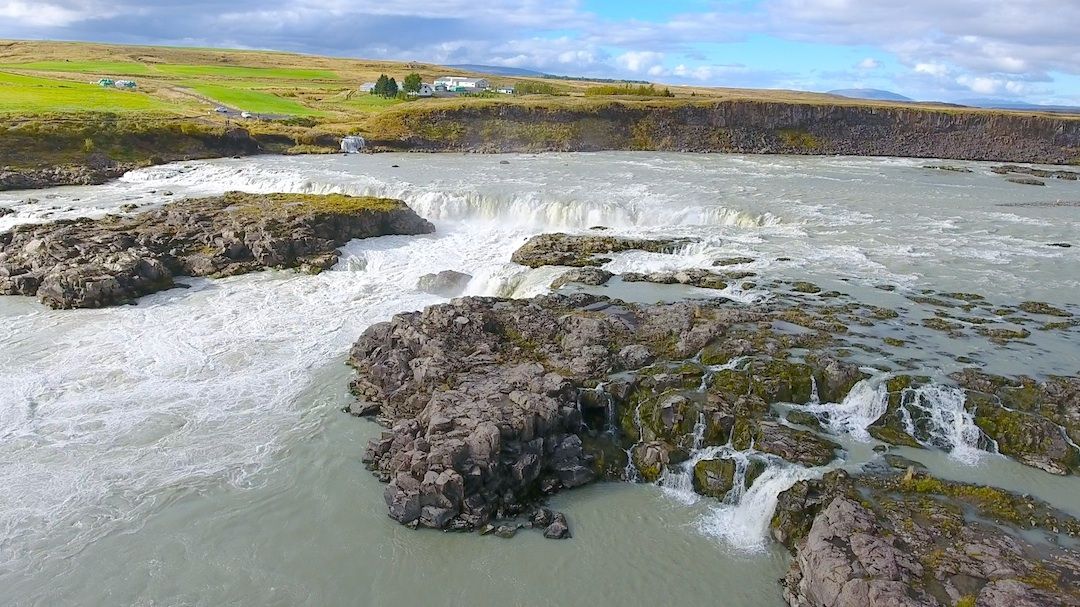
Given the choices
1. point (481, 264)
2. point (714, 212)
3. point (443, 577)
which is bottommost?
point (443, 577)

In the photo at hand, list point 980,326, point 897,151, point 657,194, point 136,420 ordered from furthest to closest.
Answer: point 897,151 < point 657,194 < point 980,326 < point 136,420

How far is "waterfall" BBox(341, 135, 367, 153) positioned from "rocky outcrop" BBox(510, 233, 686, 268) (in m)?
34.0

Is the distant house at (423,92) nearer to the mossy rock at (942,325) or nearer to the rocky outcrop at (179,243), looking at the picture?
the rocky outcrop at (179,243)

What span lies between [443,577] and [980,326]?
56.3 ft

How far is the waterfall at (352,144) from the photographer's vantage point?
198 feet

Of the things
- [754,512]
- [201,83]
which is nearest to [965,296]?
[754,512]

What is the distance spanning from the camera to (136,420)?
17828 millimetres

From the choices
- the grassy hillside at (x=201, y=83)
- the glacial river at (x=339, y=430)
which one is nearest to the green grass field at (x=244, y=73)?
the grassy hillside at (x=201, y=83)

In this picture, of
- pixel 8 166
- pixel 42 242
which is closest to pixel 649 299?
pixel 42 242

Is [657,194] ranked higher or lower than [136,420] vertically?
higher

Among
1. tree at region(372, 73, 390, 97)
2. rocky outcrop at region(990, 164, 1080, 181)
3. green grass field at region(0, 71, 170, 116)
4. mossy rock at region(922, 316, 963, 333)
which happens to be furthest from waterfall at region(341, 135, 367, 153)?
rocky outcrop at region(990, 164, 1080, 181)

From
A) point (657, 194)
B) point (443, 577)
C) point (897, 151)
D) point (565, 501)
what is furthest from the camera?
point (897, 151)

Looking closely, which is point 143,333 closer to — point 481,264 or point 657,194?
point 481,264

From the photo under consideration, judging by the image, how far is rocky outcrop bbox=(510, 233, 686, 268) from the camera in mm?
28484
